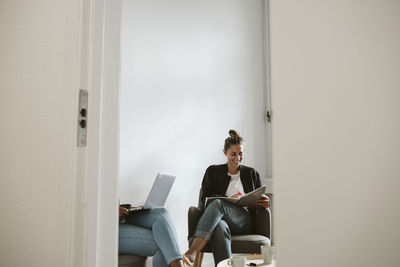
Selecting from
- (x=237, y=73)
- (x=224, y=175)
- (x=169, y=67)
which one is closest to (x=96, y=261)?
(x=224, y=175)

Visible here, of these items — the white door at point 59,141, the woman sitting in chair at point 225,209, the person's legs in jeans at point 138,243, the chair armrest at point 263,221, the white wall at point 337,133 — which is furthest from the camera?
the chair armrest at point 263,221

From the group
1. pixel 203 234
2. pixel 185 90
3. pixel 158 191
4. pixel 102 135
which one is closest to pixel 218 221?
pixel 203 234

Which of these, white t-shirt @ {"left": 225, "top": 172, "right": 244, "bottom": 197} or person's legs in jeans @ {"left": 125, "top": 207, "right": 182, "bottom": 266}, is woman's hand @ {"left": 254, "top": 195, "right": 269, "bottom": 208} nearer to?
white t-shirt @ {"left": 225, "top": 172, "right": 244, "bottom": 197}

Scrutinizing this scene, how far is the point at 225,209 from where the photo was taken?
9.24ft

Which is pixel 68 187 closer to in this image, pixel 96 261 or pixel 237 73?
pixel 96 261

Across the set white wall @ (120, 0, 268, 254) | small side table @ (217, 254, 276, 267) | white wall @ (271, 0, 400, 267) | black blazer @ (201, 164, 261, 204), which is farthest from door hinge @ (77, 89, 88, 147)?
black blazer @ (201, 164, 261, 204)

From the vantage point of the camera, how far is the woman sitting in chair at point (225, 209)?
262 cm

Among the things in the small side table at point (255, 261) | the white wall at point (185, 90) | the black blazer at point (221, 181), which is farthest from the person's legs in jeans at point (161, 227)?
the black blazer at point (221, 181)

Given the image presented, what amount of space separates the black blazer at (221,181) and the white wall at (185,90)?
1.31 feet

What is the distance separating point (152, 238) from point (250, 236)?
2.64 feet

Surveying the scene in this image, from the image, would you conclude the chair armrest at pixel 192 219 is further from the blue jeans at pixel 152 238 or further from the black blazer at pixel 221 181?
the blue jeans at pixel 152 238

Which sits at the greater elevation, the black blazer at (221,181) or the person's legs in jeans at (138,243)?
the black blazer at (221,181)

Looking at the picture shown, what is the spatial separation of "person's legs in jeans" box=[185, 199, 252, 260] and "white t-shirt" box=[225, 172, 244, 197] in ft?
0.93

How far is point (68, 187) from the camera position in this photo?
0.99 m
